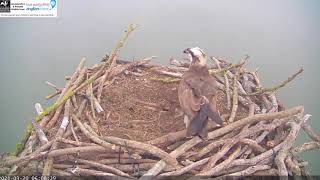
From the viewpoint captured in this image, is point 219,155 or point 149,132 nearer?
point 219,155

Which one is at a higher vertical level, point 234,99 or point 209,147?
point 234,99

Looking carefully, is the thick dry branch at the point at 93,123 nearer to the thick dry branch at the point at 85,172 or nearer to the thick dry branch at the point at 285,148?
the thick dry branch at the point at 85,172

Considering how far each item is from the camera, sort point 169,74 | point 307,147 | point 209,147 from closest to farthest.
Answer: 1. point 209,147
2. point 307,147
3. point 169,74

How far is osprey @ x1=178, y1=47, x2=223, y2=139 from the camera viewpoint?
1.38 meters

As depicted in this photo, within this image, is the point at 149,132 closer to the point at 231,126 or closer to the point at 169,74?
the point at 231,126

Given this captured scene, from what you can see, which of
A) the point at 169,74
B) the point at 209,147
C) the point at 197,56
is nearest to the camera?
the point at 209,147

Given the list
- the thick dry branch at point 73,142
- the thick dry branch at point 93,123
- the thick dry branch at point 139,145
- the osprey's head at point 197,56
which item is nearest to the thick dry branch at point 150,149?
the thick dry branch at point 139,145

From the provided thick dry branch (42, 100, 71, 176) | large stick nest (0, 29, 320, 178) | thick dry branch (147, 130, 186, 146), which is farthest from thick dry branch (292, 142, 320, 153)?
thick dry branch (42, 100, 71, 176)

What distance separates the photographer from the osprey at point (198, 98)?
138 cm

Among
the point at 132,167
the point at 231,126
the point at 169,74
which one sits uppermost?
the point at 169,74

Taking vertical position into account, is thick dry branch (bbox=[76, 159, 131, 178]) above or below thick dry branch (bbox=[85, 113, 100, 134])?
below

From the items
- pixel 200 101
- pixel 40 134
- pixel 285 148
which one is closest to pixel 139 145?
pixel 200 101

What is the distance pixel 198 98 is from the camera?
58.2 inches

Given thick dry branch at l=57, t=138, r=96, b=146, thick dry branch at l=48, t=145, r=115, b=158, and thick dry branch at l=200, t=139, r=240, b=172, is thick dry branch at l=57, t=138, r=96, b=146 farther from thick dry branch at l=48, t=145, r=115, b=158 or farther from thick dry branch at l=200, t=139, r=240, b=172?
thick dry branch at l=200, t=139, r=240, b=172
